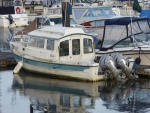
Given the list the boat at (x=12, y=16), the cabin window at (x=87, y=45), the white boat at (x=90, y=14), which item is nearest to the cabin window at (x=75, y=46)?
→ the cabin window at (x=87, y=45)

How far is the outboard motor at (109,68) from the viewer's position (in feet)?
74.0

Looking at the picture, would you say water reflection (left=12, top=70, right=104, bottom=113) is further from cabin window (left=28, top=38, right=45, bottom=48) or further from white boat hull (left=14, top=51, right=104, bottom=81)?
cabin window (left=28, top=38, right=45, bottom=48)

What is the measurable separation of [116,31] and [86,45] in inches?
117

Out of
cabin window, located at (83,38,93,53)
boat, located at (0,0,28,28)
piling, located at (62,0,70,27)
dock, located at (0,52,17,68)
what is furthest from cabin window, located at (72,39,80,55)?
boat, located at (0,0,28,28)

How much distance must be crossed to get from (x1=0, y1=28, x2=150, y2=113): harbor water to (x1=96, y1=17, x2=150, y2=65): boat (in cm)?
142

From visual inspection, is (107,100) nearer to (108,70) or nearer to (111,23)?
(108,70)

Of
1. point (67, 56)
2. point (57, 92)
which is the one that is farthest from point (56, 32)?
point (57, 92)

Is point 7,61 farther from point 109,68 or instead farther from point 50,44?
point 109,68

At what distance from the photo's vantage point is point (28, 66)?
2491cm

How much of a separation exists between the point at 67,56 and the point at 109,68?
2037 millimetres

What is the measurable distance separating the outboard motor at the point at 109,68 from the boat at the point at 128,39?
168 cm

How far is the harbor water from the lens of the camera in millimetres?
18297

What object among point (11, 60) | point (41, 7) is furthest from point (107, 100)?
point (41, 7)

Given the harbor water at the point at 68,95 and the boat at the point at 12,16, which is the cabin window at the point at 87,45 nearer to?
the harbor water at the point at 68,95
